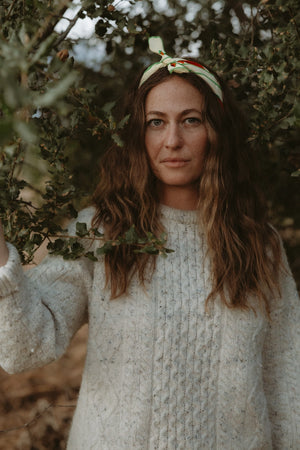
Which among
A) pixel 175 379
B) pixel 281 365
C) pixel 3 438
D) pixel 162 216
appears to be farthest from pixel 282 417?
pixel 3 438

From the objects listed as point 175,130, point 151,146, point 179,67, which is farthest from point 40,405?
point 179,67

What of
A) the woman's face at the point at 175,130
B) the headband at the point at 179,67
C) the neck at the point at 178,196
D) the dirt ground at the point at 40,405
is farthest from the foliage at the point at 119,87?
the dirt ground at the point at 40,405

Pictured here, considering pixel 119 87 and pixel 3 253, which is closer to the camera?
pixel 3 253

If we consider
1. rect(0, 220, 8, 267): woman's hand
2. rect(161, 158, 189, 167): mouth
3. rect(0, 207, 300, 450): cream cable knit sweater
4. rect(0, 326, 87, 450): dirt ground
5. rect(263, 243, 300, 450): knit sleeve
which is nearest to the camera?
rect(0, 220, 8, 267): woman's hand

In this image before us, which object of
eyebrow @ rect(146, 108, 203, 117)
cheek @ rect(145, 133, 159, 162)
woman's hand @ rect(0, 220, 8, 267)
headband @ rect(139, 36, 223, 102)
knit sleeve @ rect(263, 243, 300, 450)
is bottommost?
knit sleeve @ rect(263, 243, 300, 450)

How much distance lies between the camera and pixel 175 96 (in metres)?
1.53

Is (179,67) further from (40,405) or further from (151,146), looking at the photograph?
(40,405)

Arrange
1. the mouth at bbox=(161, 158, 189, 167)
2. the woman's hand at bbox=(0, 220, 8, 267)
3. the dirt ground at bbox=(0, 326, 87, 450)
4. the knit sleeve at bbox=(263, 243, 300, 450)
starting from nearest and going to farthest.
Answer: the woman's hand at bbox=(0, 220, 8, 267)
the mouth at bbox=(161, 158, 189, 167)
the knit sleeve at bbox=(263, 243, 300, 450)
the dirt ground at bbox=(0, 326, 87, 450)

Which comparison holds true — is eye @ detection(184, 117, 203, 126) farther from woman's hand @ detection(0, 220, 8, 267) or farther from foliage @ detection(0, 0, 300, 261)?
woman's hand @ detection(0, 220, 8, 267)

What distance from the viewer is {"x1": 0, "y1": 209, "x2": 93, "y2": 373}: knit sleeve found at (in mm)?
1155

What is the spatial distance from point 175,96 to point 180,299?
0.66 meters

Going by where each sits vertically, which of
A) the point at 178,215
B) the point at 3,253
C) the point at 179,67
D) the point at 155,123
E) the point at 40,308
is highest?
the point at 179,67

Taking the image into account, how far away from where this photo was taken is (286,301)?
5.55ft

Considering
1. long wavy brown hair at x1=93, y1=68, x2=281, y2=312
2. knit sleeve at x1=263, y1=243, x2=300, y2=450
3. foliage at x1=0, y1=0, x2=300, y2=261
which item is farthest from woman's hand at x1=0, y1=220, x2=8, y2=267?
knit sleeve at x1=263, y1=243, x2=300, y2=450
